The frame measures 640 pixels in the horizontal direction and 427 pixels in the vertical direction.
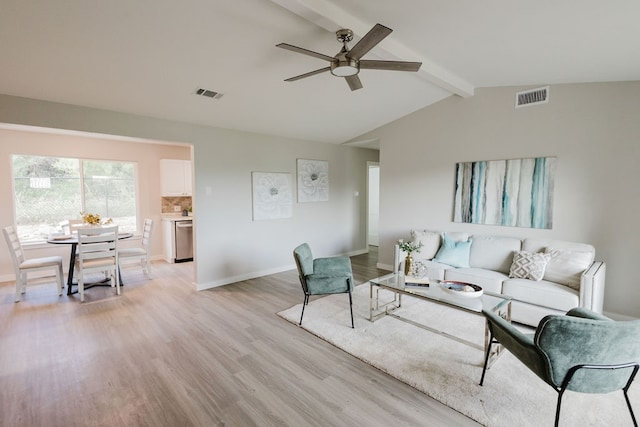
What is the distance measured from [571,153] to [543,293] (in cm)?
185

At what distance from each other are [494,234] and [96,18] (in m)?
5.09

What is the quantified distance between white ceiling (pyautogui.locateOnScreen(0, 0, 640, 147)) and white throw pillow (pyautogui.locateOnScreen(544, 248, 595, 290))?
1993mm

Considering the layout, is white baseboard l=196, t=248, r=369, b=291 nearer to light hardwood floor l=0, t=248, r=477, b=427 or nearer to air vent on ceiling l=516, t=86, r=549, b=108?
light hardwood floor l=0, t=248, r=477, b=427

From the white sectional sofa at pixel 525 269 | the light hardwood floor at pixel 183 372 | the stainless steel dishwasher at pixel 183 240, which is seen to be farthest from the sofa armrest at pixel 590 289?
the stainless steel dishwasher at pixel 183 240

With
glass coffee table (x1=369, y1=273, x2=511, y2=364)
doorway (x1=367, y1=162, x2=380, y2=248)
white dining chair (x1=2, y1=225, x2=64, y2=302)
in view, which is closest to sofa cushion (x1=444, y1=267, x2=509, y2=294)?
glass coffee table (x1=369, y1=273, x2=511, y2=364)

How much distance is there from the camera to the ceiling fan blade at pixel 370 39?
6.50 ft

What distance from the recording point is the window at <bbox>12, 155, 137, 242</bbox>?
16.9ft

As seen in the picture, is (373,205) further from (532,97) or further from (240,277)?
(532,97)

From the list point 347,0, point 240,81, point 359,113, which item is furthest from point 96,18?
point 359,113

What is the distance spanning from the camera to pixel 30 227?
522 cm

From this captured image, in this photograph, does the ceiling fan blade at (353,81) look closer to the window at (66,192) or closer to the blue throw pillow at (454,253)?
the blue throw pillow at (454,253)

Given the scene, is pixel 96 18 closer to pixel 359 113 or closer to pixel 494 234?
pixel 359 113

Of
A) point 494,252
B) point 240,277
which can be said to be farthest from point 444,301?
point 240,277

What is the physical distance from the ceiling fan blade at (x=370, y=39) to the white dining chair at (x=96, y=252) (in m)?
4.07
